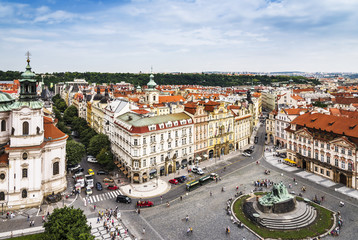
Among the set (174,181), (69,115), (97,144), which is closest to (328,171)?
(174,181)

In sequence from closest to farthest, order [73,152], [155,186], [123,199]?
1. [123,199]
2. [155,186]
3. [73,152]

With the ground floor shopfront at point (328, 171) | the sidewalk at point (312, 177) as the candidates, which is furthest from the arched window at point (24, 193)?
the ground floor shopfront at point (328, 171)

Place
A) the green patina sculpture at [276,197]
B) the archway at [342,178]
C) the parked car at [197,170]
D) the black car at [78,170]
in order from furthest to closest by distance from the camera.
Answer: the black car at [78,170] → the parked car at [197,170] → the archway at [342,178] → the green patina sculpture at [276,197]

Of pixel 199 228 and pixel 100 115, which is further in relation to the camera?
pixel 100 115

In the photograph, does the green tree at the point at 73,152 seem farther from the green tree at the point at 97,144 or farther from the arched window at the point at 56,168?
the arched window at the point at 56,168

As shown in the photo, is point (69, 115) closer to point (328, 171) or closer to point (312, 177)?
point (312, 177)

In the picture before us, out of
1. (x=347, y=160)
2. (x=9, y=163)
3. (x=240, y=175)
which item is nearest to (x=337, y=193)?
(x=347, y=160)

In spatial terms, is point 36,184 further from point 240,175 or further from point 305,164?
point 305,164
